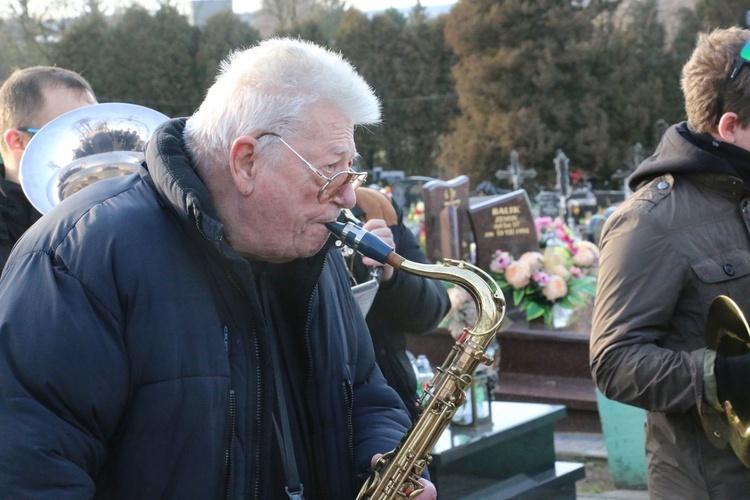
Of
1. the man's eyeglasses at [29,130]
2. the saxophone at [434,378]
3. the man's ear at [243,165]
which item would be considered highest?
the man's ear at [243,165]

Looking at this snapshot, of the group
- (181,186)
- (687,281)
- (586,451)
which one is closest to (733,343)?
(687,281)

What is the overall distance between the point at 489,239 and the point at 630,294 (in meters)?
6.26

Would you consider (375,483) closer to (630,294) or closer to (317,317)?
(317,317)

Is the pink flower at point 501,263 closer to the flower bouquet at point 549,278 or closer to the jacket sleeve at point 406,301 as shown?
the flower bouquet at point 549,278

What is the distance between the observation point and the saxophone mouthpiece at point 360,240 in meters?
2.14

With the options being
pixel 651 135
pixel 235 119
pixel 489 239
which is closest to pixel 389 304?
pixel 235 119

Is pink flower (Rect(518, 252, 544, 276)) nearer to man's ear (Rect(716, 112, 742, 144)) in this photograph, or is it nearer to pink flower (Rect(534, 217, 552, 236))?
pink flower (Rect(534, 217, 552, 236))

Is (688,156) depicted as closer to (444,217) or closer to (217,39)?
(444,217)

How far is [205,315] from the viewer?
1.88m

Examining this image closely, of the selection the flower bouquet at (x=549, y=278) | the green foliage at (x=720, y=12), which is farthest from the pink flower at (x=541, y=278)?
the green foliage at (x=720, y=12)

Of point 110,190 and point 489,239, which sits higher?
point 110,190

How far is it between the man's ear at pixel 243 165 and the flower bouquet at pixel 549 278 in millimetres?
5995

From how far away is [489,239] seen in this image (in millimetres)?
8898

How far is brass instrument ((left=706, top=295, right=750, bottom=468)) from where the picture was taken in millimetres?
2432
